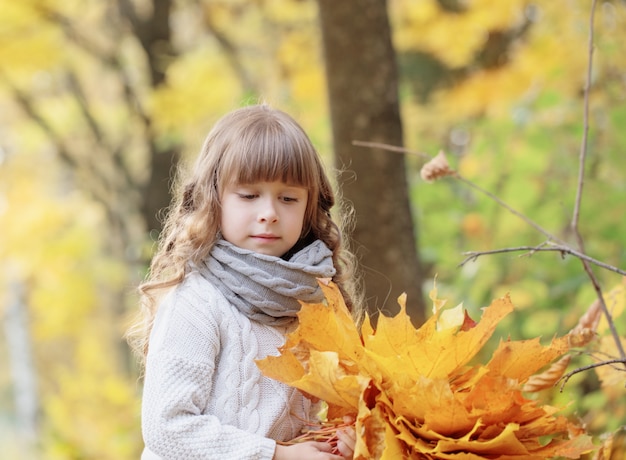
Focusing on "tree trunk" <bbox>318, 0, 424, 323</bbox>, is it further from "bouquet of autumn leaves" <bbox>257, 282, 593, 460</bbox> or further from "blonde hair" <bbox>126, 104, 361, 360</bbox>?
"bouquet of autumn leaves" <bbox>257, 282, 593, 460</bbox>

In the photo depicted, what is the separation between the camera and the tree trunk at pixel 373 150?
115 inches

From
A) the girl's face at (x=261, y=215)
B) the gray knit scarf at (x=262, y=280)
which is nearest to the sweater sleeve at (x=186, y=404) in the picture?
the gray knit scarf at (x=262, y=280)

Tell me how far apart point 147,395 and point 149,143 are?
544 centimetres

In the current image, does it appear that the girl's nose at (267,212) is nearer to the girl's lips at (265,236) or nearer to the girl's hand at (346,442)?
the girl's lips at (265,236)

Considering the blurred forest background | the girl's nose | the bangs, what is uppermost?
the bangs

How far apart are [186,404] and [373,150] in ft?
5.27

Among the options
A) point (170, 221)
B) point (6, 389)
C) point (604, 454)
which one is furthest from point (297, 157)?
point (6, 389)

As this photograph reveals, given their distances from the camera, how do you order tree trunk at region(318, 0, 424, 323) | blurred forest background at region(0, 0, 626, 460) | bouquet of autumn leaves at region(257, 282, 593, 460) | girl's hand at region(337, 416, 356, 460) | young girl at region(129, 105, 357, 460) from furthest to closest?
blurred forest background at region(0, 0, 626, 460) < tree trunk at region(318, 0, 424, 323) < young girl at region(129, 105, 357, 460) < girl's hand at region(337, 416, 356, 460) < bouquet of autumn leaves at region(257, 282, 593, 460)

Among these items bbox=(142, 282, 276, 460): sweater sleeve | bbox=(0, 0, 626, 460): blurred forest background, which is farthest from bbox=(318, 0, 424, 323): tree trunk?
bbox=(142, 282, 276, 460): sweater sleeve

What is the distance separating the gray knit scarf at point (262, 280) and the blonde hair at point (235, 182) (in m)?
0.06

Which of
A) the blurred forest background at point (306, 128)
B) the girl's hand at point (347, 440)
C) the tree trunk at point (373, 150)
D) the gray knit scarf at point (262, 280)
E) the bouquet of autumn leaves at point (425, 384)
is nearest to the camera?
the bouquet of autumn leaves at point (425, 384)

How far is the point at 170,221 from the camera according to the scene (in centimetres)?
203

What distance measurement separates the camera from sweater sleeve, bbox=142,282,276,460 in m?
1.52

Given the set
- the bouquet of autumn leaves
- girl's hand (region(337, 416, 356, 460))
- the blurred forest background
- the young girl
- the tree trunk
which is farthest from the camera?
the blurred forest background
